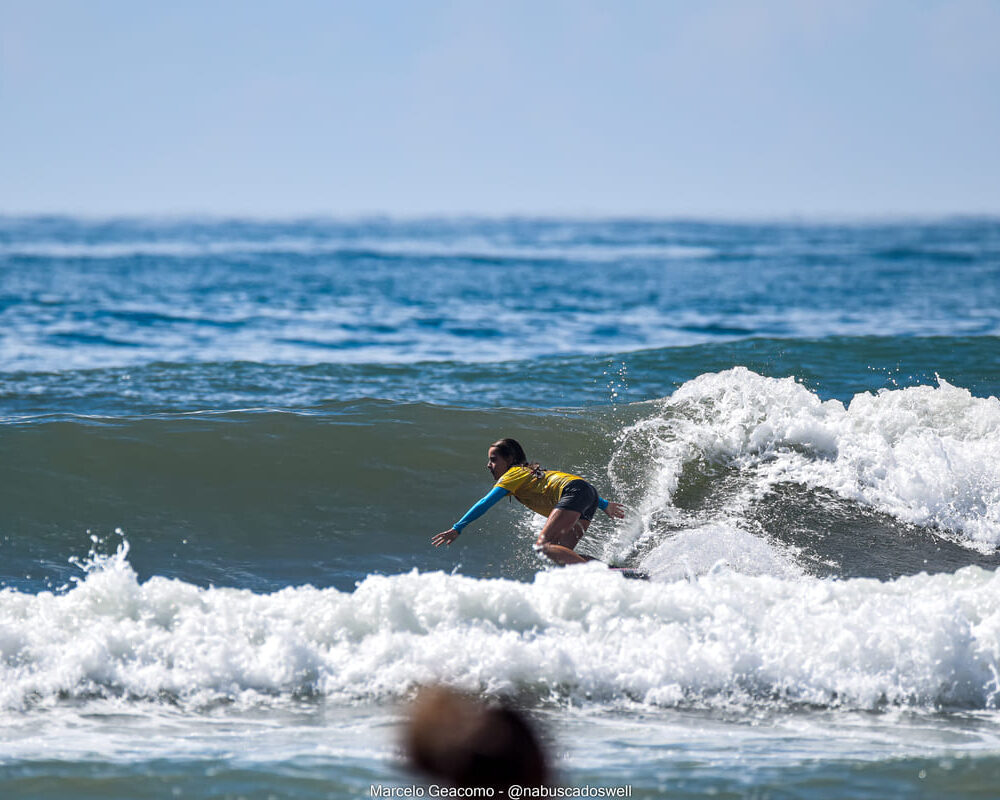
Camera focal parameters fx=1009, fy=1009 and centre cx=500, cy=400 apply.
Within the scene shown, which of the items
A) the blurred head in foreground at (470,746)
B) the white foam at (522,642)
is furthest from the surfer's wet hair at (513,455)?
the blurred head in foreground at (470,746)

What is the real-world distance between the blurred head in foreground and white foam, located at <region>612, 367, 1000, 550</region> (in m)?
7.61

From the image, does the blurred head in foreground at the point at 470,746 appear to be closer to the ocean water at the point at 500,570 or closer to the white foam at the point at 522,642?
the ocean water at the point at 500,570

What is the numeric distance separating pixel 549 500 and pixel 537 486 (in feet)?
0.50

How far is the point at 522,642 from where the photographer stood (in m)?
6.41

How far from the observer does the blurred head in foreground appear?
5.94 feet

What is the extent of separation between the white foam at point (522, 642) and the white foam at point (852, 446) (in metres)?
2.79

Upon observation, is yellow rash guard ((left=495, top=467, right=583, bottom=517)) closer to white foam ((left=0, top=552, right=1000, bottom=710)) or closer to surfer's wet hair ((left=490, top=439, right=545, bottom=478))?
surfer's wet hair ((left=490, top=439, right=545, bottom=478))

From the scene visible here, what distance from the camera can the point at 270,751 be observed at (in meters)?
5.25

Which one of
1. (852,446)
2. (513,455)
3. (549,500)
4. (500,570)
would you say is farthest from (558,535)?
(852,446)

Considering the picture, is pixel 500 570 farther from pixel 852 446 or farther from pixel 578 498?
pixel 852 446

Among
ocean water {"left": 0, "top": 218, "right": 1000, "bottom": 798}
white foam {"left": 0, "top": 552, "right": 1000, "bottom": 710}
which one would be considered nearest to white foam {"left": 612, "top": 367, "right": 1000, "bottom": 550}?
ocean water {"left": 0, "top": 218, "right": 1000, "bottom": 798}

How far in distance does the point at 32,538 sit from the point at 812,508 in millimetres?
7414

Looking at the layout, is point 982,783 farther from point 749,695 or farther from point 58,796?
point 58,796

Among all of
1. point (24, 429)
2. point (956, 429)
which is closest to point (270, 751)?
point (24, 429)
